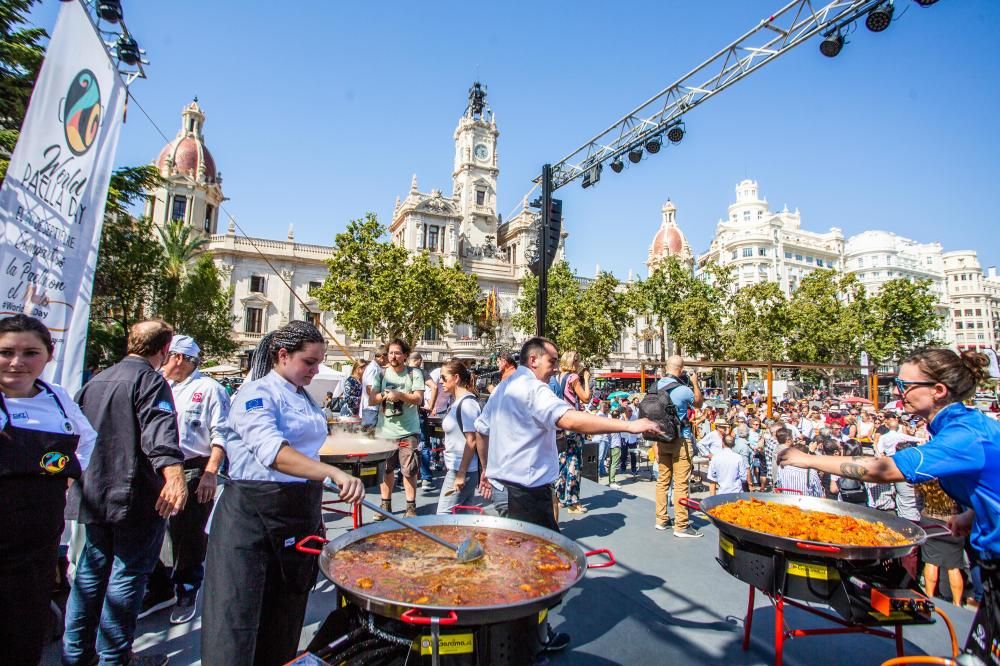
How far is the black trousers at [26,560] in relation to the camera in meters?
2.04

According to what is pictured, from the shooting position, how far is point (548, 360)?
3.59 metres

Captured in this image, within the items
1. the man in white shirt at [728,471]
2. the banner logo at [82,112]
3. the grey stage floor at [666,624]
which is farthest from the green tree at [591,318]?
the banner logo at [82,112]

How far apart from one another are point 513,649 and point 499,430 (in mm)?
1773

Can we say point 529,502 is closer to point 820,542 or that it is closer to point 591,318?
point 820,542

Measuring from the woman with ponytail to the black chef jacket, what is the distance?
3.53 m

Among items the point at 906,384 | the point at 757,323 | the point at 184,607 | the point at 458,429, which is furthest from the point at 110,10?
the point at 757,323

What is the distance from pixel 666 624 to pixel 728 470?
429 cm

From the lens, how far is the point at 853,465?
2746mm

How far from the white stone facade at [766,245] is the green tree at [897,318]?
36.6m

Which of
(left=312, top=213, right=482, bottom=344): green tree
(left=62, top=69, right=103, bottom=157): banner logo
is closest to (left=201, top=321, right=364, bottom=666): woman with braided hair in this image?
(left=62, top=69, right=103, bottom=157): banner logo

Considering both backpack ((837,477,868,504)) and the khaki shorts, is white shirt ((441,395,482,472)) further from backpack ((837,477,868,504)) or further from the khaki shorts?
backpack ((837,477,868,504))

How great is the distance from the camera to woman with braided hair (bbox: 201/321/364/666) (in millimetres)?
2229

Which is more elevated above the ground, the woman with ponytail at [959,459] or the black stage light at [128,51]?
the black stage light at [128,51]

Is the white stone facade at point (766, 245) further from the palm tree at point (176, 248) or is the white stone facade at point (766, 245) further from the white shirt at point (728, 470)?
the white shirt at point (728, 470)
